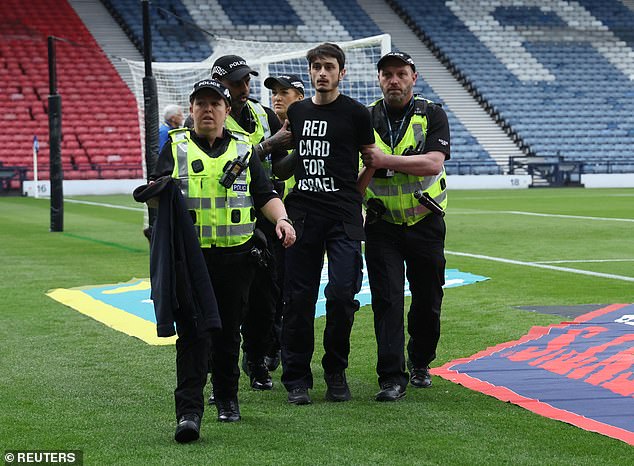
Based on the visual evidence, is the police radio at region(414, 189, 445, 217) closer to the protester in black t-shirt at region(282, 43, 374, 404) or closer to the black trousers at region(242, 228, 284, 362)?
the protester in black t-shirt at region(282, 43, 374, 404)

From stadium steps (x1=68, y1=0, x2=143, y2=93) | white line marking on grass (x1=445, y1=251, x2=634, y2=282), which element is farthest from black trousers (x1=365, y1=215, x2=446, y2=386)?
stadium steps (x1=68, y1=0, x2=143, y2=93)

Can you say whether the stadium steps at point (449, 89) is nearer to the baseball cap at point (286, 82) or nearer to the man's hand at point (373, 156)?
the baseball cap at point (286, 82)

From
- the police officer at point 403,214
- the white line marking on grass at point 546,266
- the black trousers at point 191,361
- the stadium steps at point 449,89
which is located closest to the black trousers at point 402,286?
the police officer at point 403,214

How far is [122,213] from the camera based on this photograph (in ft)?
91.0

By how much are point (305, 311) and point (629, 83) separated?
44706 mm

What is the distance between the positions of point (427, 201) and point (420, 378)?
1.07 m

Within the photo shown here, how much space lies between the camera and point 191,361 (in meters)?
5.95

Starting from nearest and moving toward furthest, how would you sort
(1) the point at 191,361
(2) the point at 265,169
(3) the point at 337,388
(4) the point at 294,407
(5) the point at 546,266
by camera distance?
(1) the point at 191,361, (4) the point at 294,407, (3) the point at 337,388, (2) the point at 265,169, (5) the point at 546,266

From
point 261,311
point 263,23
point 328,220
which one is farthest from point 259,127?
point 263,23

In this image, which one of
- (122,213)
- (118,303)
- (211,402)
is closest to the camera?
(211,402)

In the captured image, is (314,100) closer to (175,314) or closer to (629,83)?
(175,314)

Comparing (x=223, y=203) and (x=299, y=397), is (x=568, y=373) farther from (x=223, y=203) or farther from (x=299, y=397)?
(x=223, y=203)

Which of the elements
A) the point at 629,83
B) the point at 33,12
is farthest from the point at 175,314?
the point at 629,83

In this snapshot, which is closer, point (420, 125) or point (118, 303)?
point (420, 125)
